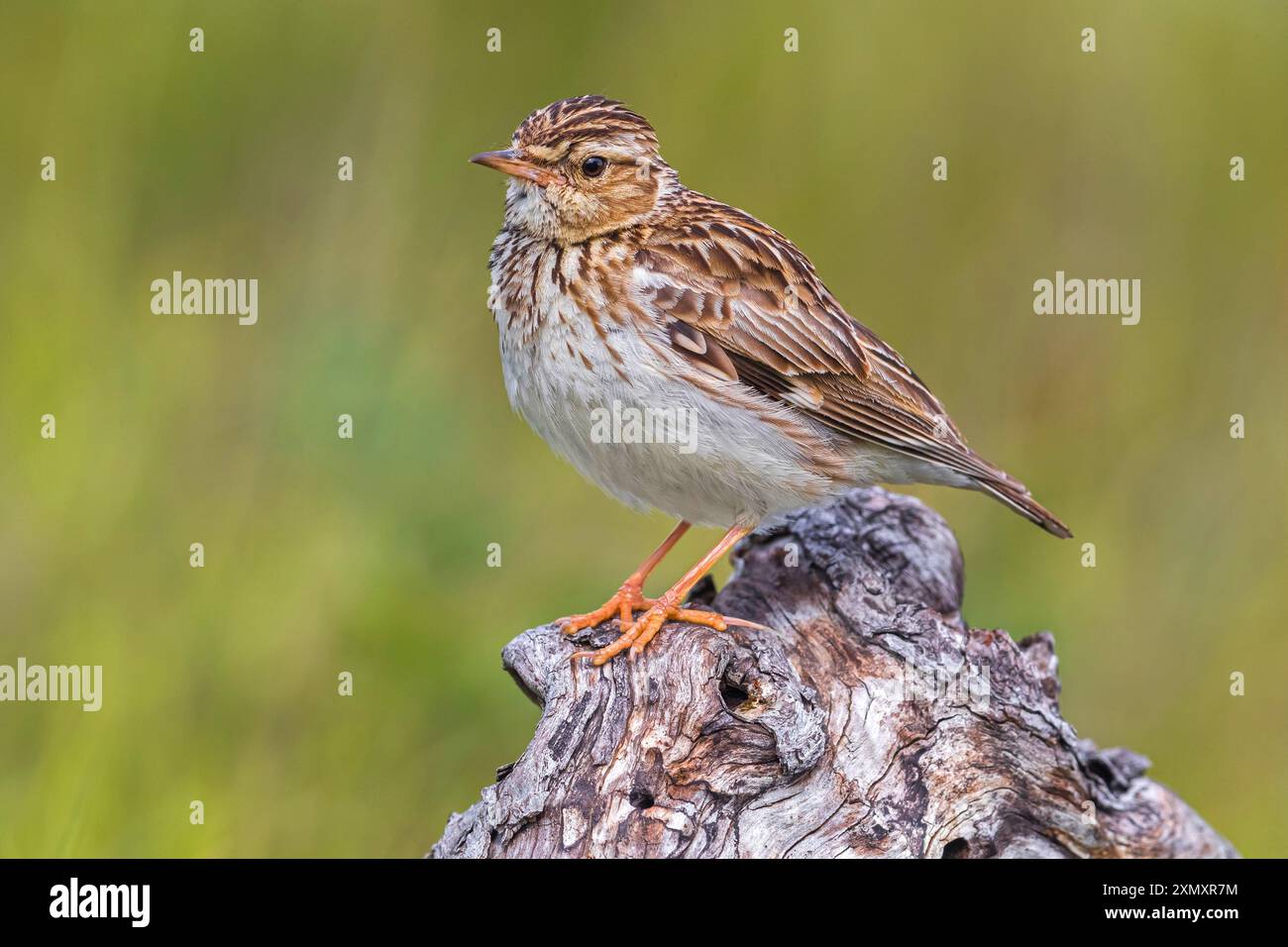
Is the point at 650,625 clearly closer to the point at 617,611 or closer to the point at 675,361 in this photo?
the point at 617,611

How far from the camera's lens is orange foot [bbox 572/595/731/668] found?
6.60 metres

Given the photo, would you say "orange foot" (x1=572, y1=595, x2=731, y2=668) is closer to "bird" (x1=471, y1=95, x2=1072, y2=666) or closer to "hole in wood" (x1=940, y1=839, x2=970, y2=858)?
"bird" (x1=471, y1=95, x2=1072, y2=666)

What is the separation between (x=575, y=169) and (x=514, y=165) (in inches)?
12.3

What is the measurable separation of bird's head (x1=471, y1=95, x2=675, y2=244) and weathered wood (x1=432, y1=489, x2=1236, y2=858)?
1.93 meters

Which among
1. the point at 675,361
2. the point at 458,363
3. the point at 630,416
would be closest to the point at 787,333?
the point at 675,361

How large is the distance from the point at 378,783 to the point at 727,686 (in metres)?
2.59

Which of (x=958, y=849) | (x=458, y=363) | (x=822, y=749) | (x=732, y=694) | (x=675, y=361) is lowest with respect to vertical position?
(x=958, y=849)

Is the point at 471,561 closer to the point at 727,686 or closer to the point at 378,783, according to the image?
the point at 378,783

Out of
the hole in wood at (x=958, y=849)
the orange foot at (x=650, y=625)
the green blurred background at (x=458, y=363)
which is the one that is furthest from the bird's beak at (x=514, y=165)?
the hole in wood at (x=958, y=849)

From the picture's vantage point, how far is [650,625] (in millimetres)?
6891

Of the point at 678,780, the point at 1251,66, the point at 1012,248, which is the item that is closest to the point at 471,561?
the point at 678,780

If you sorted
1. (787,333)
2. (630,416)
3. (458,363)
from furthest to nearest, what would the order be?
(458,363) < (787,333) < (630,416)

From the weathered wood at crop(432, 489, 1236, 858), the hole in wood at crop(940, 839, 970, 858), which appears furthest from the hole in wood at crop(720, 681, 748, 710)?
the hole in wood at crop(940, 839, 970, 858)

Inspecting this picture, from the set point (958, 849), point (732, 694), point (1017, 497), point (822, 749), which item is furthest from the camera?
point (1017, 497)
